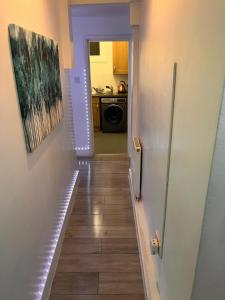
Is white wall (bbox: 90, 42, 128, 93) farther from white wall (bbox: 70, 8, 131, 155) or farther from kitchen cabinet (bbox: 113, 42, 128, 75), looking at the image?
white wall (bbox: 70, 8, 131, 155)

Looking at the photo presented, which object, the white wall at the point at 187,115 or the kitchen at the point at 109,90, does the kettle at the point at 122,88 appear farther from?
the white wall at the point at 187,115

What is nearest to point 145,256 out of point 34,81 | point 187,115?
point 187,115

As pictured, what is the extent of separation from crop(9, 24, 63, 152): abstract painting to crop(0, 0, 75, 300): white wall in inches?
1.9

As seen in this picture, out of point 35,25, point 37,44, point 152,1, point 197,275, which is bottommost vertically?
point 197,275

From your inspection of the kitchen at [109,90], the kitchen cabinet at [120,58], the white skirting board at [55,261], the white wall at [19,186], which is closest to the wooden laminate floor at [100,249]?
the white skirting board at [55,261]

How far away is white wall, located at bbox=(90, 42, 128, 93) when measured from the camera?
549 centimetres

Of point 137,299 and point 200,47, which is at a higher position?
point 200,47

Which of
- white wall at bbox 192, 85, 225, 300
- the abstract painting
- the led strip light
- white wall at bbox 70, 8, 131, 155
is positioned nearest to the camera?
white wall at bbox 192, 85, 225, 300

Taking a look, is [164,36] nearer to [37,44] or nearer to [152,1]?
[152,1]

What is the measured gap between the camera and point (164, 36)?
1226 mm

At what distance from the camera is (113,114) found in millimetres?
5410

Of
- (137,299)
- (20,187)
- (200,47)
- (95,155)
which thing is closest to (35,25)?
(20,187)

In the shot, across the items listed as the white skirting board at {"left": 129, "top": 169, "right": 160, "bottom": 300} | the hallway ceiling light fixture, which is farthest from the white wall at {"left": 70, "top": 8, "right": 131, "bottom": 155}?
the white skirting board at {"left": 129, "top": 169, "right": 160, "bottom": 300}

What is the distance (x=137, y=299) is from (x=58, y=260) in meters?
0.73
